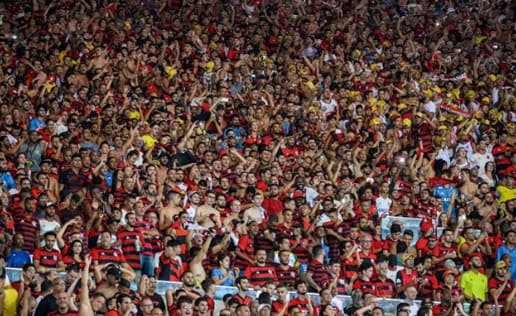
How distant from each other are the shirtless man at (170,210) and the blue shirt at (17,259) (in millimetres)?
2054

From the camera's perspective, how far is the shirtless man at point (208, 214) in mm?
12336

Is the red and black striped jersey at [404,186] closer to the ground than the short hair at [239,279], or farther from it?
farther from it

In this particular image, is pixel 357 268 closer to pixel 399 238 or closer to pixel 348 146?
pixel 399 238

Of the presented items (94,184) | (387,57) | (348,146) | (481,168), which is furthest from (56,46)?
(481,168)

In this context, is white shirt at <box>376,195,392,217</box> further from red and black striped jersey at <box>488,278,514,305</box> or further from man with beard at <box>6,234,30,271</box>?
man with beard at <box>6,234,30,271</box>

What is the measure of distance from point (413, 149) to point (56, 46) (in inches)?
284

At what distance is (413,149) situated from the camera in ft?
50.0

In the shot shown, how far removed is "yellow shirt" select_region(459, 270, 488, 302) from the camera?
12180 mm

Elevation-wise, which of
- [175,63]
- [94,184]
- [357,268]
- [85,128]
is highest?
[175,63]

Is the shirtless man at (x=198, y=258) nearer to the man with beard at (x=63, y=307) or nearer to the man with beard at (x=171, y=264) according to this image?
the man with beard at (x=171, y=264)

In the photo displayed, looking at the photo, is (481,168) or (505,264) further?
(481,168)

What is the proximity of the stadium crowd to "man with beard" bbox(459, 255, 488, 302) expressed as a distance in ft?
0.12

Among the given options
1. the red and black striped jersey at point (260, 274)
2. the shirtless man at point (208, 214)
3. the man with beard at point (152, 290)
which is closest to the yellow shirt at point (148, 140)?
the shirtless man at point (208, 214)

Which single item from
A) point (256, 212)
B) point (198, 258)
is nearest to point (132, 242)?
point (198, 258)
